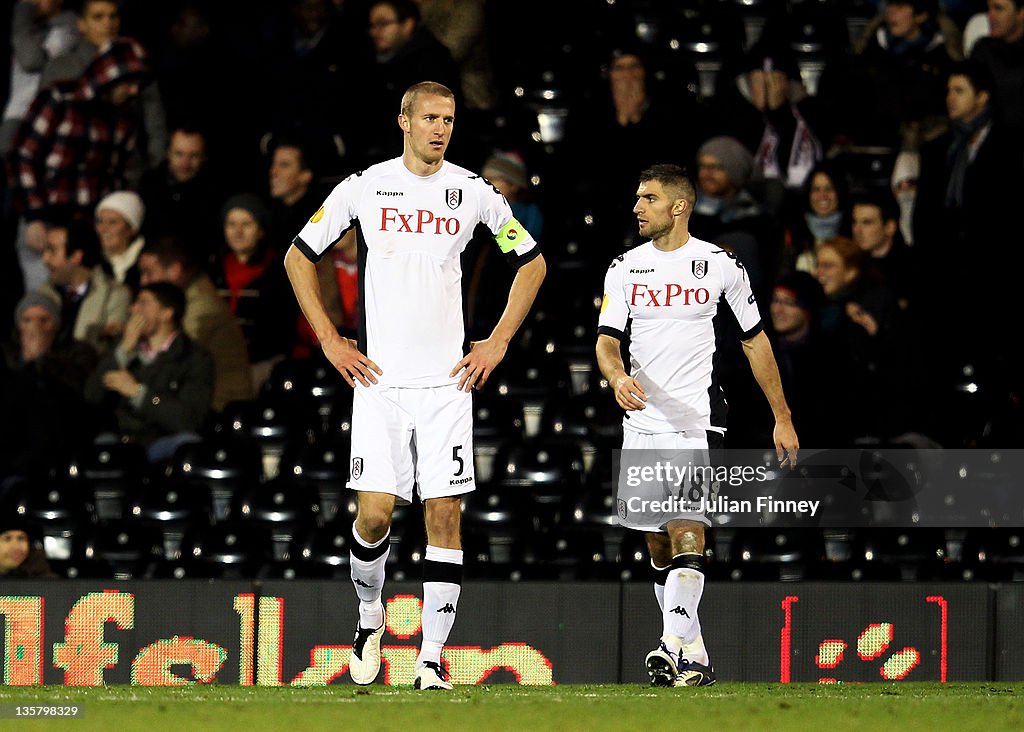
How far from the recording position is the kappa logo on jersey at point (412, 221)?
8.07 metres

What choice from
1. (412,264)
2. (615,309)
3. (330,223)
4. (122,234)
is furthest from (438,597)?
(122,234)

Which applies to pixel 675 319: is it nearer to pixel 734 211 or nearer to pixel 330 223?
pixel 330 223

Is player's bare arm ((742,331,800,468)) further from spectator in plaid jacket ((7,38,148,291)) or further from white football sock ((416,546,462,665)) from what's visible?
spectator in plaid jacket ((7,38,148,291))

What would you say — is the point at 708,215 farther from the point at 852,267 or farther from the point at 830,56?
the point at 830,56

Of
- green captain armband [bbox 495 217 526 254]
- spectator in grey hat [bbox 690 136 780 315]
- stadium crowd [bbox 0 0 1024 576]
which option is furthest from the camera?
spectator in grey hat [bbox 690 136 780 315]

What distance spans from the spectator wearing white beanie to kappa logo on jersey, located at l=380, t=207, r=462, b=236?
488 cm

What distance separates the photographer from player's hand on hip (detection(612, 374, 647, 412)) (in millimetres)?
8242

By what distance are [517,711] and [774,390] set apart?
2208mm

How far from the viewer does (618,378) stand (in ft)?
27.3

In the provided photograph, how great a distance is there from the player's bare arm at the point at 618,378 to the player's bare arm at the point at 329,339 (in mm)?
1043

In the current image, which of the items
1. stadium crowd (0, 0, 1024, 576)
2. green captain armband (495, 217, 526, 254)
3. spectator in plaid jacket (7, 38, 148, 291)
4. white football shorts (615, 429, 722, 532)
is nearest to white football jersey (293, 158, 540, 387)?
green captain armband (495, 217, 526, 254)

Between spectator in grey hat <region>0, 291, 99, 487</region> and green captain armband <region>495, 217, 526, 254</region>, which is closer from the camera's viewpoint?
green captain armband <region>495, 217, 526, 254</region>

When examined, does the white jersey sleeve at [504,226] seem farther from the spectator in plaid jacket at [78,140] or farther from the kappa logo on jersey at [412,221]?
the spectator in plaid jacket at [78,140]

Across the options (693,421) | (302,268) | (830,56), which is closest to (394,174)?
(302,268)
